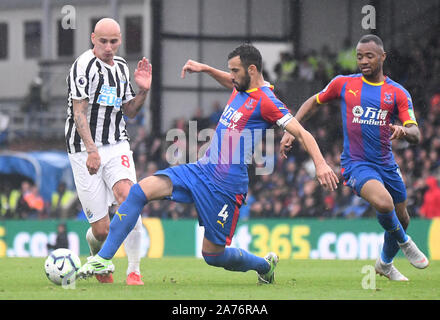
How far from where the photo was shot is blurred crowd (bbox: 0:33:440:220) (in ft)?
55.3

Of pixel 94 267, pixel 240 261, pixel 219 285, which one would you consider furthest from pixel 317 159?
pixel 94 267

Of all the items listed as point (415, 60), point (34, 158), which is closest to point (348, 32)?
point (415, 60)

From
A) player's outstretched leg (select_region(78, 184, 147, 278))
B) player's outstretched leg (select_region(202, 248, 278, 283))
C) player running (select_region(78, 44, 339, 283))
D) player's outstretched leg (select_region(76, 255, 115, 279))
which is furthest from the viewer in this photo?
player's outstretched leg (select_region(202, 248, 278, 283))

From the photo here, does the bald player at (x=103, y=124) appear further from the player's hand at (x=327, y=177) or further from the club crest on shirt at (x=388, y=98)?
the club crest on shirt at (x=388, y=98)

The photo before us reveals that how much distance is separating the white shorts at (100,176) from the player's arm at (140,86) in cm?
41

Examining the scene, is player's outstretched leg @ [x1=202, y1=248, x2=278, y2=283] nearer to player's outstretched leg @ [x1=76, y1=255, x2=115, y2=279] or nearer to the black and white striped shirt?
player's outstretched leg @ [x1=76, y1=255, x2=115, y2=279]

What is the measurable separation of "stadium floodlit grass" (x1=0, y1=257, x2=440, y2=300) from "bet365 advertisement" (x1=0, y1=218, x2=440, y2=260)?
448 cm

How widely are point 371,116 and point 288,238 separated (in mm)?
7541

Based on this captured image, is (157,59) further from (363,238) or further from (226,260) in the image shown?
(226,260)

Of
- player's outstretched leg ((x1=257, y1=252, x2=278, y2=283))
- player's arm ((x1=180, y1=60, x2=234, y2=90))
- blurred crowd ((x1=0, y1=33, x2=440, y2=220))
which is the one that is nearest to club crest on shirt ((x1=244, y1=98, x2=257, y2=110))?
Result: player's arm ((x1=180, y1=60, x2=234, y2=90))

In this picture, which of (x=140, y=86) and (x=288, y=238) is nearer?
(x=140, y=86)

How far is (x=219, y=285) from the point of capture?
26.6 feet

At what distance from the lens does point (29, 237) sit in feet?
55.6

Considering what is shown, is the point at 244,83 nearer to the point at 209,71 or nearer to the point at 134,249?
the point at 209,71
